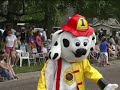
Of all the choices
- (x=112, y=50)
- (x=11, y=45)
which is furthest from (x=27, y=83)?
(x=112, y=50)

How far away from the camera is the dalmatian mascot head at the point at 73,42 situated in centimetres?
539

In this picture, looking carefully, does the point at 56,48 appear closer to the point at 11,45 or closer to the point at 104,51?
the point at 11,45

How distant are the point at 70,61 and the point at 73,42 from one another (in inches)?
10.5

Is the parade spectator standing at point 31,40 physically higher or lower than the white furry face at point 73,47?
lower

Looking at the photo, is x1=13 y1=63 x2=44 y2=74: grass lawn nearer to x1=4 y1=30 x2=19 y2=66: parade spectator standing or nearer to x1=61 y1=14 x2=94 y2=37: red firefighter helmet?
x1=4 y1=30 x2=19 y2=66: parade spectator standing

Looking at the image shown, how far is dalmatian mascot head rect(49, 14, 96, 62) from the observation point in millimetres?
5395

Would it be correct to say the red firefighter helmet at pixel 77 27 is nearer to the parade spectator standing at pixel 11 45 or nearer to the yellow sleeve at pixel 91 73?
the yellow sleeve at pixel 91 73

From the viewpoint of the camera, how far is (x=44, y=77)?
5.49 metres

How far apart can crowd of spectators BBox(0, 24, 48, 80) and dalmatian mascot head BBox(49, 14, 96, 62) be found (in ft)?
25.2

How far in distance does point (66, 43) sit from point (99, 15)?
61.5ft

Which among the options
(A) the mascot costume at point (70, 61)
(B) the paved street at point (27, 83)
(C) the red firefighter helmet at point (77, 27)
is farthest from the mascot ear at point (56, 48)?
(B) the paved street at point (27, 83)

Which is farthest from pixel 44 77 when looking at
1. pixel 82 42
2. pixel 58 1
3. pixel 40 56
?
pixel 58 1

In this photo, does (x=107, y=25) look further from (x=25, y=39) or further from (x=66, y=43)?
(x=66, y=43)

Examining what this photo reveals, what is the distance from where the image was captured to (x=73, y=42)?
5.45m
